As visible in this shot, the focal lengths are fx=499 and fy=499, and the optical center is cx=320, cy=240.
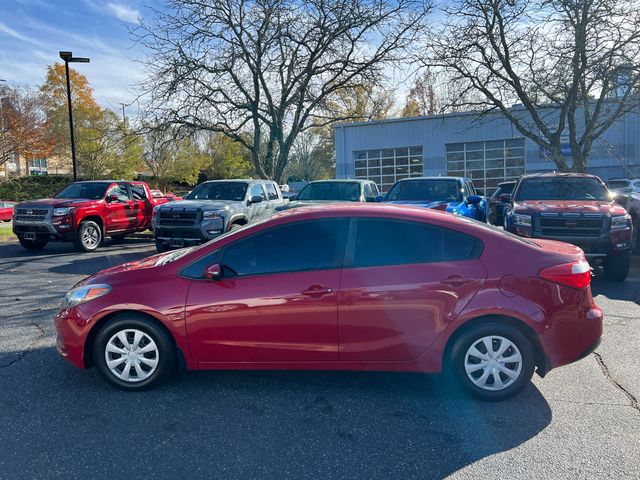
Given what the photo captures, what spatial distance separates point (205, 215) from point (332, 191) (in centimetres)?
347

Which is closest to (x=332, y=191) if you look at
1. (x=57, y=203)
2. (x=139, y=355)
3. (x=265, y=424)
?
(x=57, y=203)

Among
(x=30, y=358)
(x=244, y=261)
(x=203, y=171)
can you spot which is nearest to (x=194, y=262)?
(x=244, y=261)

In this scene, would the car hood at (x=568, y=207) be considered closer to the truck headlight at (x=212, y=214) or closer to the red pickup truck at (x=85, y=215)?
the truck headlight at (x=212, y=214)

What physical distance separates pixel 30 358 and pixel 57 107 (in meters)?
39.4

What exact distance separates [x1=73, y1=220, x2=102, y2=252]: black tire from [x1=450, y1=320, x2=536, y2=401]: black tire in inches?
447

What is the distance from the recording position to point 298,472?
304 centimetres

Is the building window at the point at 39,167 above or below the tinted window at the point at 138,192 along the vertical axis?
above

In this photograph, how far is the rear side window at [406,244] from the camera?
4.01 meters

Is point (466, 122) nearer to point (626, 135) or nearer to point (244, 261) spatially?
point (626, 135)

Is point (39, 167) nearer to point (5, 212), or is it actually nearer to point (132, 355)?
point (5, 212)

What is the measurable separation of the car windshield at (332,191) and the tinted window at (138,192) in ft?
16.5

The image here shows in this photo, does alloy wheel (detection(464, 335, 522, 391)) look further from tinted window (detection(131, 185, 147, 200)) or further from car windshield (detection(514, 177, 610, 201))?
tinted window (detection(131, 185, 147, 200))

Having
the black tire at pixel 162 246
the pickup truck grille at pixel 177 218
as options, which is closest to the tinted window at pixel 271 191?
the pickup truck grille at pixel 177 218

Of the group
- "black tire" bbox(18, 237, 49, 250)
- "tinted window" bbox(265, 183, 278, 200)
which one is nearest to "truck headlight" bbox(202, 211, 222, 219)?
"tinted window" bbox(265, 183, 278, 200)
